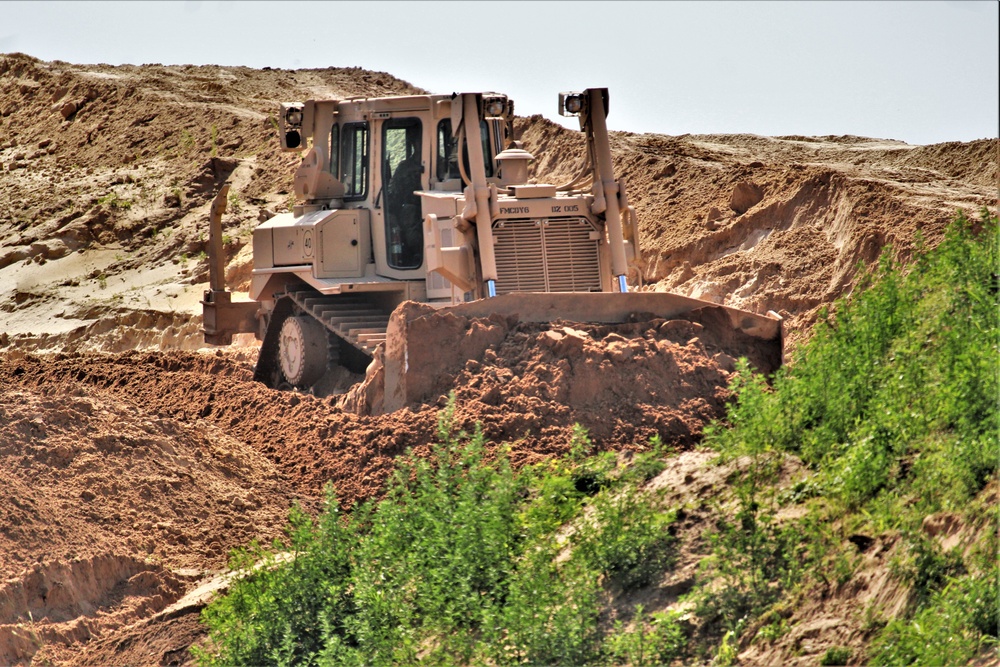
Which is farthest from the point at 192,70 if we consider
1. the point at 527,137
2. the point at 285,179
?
the point at 527,137

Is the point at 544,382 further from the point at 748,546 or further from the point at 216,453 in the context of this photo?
the point at 748,546

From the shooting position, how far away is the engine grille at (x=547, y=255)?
12.8 meters

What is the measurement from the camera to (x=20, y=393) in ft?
35.4

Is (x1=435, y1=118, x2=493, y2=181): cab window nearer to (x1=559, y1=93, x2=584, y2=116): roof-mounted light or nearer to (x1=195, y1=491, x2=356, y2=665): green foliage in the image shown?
(x1=559, y1=93, x2=584, y2=116): roof-mounted light

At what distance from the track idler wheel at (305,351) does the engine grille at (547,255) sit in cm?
252

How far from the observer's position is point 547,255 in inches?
512

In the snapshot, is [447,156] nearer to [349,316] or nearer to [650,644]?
[349,316]

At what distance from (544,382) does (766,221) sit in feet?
26.2

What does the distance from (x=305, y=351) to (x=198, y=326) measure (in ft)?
21.0

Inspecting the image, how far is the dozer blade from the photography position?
10.8 m

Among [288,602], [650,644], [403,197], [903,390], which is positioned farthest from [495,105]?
[650,644]

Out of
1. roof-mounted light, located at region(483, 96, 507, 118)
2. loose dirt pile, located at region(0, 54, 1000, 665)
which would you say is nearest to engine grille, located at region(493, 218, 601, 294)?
roof-mounted light, located at region(483, 96, 507, 118)

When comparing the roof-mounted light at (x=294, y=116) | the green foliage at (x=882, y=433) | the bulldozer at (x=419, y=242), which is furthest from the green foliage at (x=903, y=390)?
the roof-mounted light at (x=294, y=116)

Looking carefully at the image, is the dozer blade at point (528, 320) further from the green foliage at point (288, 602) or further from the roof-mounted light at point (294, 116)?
the roof-mounted light at point (294, 116)
